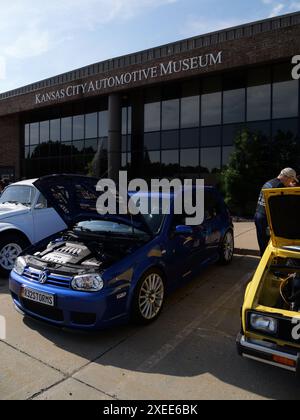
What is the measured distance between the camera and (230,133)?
16.2 meters

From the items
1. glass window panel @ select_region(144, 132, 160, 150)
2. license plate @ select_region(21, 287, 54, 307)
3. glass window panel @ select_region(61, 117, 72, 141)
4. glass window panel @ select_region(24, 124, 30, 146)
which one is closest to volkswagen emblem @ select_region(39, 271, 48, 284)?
license plate @ select_region(21, 287, 54, 307)

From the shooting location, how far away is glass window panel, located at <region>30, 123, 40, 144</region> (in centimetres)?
2514

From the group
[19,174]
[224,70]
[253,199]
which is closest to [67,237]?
[253,199]

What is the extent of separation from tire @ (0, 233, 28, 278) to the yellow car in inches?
178

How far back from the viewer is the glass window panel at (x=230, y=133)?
15.9 m

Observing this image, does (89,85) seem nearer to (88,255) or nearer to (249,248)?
(249,248)

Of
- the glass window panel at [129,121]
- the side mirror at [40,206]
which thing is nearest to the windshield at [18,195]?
the side mirror at [40,206]

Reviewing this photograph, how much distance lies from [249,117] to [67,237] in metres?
12.9

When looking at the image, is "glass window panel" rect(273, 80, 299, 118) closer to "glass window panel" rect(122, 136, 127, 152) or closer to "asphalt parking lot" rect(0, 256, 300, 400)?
"glass window panel" rect(122, 136, 127, 152)

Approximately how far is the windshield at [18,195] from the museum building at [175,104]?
10248 millimetres

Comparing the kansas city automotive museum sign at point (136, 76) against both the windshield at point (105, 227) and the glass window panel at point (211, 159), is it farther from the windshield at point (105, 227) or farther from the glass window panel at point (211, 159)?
the windshield at point (105, 227)

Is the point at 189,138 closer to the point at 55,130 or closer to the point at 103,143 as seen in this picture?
the point at 103,143

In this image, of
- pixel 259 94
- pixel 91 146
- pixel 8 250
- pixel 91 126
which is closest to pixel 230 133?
pixel 259 94
